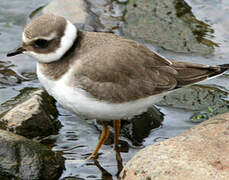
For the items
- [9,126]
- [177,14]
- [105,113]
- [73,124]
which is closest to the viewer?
[105,113]

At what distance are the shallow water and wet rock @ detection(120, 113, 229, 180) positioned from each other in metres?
1.20

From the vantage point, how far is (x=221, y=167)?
4.95 m

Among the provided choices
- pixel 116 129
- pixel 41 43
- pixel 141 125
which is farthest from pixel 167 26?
pixel 41 43

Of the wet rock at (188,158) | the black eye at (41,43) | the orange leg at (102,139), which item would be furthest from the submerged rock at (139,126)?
the black eye at (41,43)

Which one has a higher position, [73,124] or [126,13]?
[126,13]

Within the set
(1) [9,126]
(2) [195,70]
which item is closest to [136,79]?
(2) [195,70]

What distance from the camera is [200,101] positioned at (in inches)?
304

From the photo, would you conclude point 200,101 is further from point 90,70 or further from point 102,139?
point 90,70

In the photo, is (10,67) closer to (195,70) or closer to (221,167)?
A: (195,70)

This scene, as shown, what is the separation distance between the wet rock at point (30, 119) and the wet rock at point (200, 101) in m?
2.04

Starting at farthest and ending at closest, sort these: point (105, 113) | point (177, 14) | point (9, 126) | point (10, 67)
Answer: point (177, 14) < point (10, 67) < point (9, 126) < point (105, 113)

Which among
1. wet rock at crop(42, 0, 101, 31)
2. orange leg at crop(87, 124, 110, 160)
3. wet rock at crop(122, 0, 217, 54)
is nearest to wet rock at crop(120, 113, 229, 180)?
orange leg at crop(87, 124, 110, 160)

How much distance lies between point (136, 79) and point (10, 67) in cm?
362

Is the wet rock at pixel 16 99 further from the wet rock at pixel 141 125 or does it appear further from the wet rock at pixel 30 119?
the wet rock at pixel 141 125
